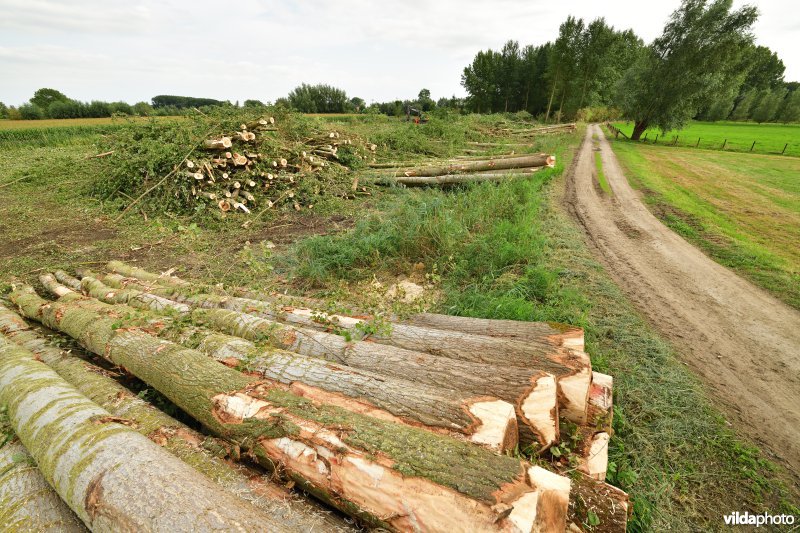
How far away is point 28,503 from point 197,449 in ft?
3.05

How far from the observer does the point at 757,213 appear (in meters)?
8.81

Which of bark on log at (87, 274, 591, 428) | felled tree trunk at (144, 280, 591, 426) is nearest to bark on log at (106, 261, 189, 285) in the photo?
bark on log at (87, 274, 591, 428)

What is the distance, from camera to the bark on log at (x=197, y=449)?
1813 millimetres

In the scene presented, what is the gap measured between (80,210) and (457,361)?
12.1m

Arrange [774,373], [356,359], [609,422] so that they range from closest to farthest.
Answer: [609,422] < [356,359] < [774,373]

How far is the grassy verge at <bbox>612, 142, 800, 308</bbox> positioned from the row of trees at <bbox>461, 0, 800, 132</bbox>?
991 centimetres

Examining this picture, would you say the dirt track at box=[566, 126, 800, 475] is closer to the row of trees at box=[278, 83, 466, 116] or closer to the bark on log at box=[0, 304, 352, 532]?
the bark on log at box=[0, 304, 352, 532]

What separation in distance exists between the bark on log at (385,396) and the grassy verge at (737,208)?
6.07 m

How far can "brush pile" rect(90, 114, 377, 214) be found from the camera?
9094 mm

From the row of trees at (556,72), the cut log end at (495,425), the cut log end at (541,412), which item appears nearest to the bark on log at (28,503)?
the cut log end at (495,425)

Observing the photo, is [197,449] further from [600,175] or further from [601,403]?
[600,175]

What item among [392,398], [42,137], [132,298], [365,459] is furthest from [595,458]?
[42,137]

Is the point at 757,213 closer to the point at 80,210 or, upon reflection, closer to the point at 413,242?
the point at 413,242

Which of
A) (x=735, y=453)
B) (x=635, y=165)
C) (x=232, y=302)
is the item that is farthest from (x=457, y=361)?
(x=635, y=165)
